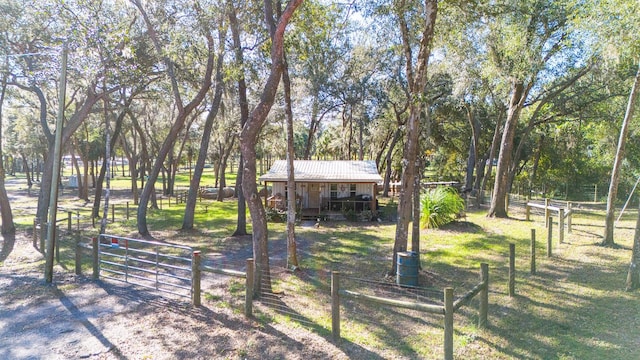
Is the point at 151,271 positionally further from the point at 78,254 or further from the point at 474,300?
the point at 474,300

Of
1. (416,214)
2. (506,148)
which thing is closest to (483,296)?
(416,214)

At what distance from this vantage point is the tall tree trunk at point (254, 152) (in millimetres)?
7415

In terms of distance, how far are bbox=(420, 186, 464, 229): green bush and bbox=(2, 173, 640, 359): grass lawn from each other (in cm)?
45

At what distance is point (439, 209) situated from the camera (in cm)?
1518

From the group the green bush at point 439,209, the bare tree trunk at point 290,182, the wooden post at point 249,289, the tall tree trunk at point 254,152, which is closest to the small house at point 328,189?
the green bush at point 439,209

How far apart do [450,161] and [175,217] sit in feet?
95.8

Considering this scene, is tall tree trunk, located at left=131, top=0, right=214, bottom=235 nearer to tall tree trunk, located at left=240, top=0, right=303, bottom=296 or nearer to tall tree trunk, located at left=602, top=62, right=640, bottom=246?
tall tree trunk, located at left=240, top=0, right=303, bottom=296

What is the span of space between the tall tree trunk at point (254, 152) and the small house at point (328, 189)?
1220 centimetres

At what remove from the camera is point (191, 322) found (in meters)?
6.41

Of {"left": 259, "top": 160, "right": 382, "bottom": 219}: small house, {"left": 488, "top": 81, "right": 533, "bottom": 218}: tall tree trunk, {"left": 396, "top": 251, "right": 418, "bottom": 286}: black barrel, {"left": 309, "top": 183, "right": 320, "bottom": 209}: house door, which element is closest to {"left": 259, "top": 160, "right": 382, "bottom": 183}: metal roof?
{"left": 259, "top": 160, "right": 382, "bottom": 219}: small house

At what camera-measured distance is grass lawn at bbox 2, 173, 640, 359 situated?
17.9 ft

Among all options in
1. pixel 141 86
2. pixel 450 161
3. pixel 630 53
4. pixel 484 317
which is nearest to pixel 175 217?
pixel 141 86

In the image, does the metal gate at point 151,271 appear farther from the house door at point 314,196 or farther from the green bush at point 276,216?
the house door at point 314,196

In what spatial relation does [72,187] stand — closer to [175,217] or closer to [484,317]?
[175,217]
